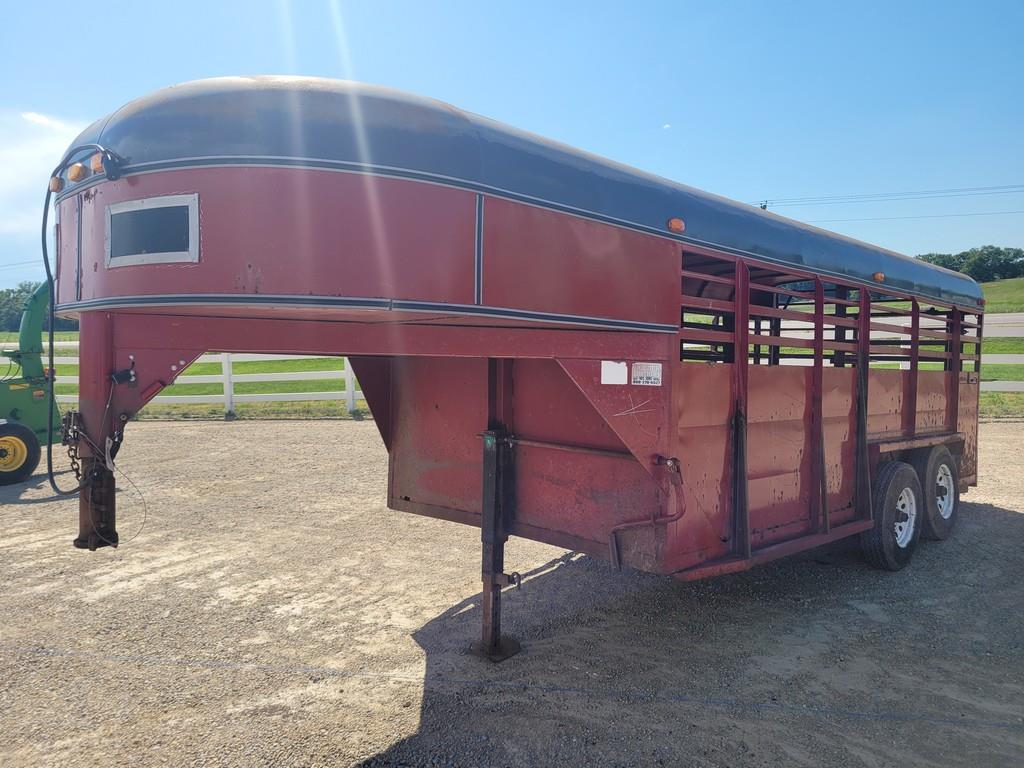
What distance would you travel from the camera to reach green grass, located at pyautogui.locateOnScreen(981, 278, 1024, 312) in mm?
29236

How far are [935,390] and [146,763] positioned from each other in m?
6.49

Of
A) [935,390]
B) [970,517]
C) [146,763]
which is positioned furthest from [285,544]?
[970,517]

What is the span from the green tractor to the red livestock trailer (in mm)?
6076

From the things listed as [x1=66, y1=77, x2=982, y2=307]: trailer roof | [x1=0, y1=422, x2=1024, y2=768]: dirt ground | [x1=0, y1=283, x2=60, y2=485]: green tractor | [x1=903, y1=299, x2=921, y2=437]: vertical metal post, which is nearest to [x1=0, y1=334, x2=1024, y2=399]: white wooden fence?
[x1=0, y1=283, x2=60, y2=485]: green tractor

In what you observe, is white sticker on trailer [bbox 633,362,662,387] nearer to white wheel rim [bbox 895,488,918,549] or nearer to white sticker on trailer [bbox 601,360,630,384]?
white sticker on trailer [bbox 601,360,630,384]

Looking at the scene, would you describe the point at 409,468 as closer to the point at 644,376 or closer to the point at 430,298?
the point at 644,376

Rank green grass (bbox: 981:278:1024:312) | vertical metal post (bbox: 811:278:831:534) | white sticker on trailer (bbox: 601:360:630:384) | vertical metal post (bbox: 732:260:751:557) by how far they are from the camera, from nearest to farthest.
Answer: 1. white sticker on trailer (bbox: 601:360:630:384)
2. vertical metal post (bbox: 732:260:751:557)
3. vertical metal post (bbox: 811:278:831:534)
4. green grass (bbox: 981:278:1024:312)

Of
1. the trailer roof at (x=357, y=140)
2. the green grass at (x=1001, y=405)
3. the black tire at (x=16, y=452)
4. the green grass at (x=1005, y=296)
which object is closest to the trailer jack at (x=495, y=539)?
the trailer roof at (x=357, y=140)

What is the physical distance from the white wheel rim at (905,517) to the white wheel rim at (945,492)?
766 mm

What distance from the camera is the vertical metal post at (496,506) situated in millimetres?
3770

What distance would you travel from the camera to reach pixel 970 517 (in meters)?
7.08

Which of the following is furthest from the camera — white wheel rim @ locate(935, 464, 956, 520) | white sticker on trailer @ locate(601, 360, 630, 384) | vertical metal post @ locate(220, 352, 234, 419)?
vertical metal post @ locate(220, 352, 234, 419)

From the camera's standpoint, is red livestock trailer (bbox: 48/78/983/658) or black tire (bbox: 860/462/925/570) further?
black tire (bbox: 860/462/925/570)

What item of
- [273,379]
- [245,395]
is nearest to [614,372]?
[273,379]
